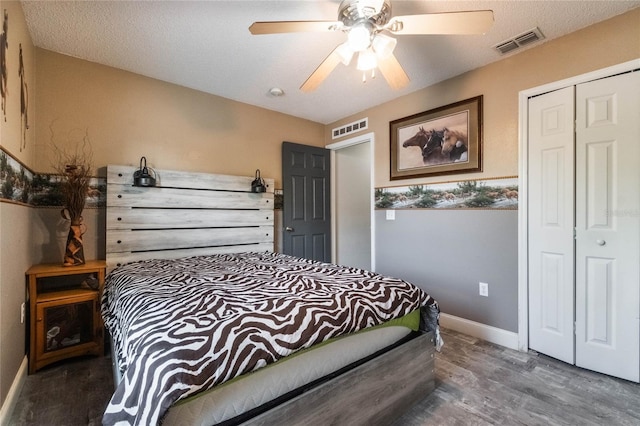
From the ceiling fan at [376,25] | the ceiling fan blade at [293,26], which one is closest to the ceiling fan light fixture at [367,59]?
the ceiling fan at [376,25]

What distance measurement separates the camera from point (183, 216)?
9.55 feet

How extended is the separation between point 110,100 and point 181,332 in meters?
2.60

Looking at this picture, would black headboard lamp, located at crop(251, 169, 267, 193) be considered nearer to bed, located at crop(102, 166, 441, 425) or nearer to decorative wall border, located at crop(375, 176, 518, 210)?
bed, located at crop(102, 166, 441, 425)

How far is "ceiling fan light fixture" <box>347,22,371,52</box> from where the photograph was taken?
159cm

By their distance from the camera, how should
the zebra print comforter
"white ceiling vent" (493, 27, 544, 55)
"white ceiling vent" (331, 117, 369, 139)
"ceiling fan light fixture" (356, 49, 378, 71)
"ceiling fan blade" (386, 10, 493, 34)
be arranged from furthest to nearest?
"white ceiling vent" (331, 117, 369, 139) → "white ceiling vent" (493, 27, 544, 55) → "ceiling fan light fixture" (356, 49, 378, 71) → "ceiling fan blade" (386, 10, 493, 34) → the zebra print comforter

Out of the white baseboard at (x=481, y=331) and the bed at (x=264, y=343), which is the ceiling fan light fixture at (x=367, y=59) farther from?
the white baseboard at (x=481, y=331)

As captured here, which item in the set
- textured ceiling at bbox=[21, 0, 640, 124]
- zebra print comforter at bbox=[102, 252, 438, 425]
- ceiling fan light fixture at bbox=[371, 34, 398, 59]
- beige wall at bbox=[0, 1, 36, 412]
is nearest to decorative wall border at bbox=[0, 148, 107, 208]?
beige wall at bbox=[0, 1, 36, 412]

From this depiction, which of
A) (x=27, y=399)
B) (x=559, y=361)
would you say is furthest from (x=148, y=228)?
(x=559, y=361)

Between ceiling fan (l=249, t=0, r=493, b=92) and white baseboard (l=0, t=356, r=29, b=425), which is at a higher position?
ceiling fan (l=249, t=0, r=493, b=92)

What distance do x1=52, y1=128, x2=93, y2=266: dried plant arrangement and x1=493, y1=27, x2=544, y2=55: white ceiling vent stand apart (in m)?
3.52

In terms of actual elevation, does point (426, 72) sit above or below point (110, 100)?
above

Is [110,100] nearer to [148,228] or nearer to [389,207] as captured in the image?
[148,228]

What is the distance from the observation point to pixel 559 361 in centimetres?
222

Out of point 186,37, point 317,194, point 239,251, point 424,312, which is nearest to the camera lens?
point 424,312
